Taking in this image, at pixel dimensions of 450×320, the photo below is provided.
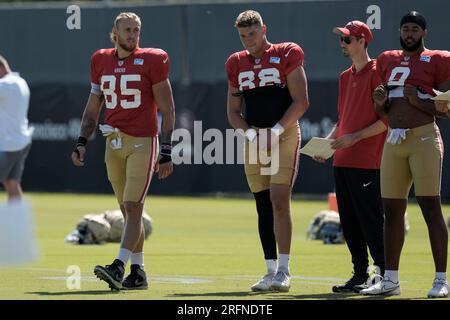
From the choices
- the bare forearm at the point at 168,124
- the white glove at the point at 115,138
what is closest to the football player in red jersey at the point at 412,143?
the bare forearm at the point at 168,124

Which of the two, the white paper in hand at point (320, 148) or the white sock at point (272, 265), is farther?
the white sock at point (272, 265)

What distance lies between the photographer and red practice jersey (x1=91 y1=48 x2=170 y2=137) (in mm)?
11477

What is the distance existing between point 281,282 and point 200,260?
12.2 ft

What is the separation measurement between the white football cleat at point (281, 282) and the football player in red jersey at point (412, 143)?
2.56 ft

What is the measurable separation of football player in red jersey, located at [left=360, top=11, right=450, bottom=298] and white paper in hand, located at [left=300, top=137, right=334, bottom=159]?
671 mm

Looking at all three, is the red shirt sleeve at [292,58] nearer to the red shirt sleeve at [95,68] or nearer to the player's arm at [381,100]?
the player's arm at [381,100]

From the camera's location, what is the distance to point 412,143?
10.6 m

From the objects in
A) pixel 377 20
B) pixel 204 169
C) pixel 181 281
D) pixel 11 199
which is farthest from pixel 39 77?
pixel 181 281

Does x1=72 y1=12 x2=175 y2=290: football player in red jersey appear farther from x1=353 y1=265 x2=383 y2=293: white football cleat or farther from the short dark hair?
the short dark hair

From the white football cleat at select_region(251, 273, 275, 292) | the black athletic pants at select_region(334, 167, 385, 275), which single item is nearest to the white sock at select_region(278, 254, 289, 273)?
the white football cleat at select_region(251, 273, 275, 292)

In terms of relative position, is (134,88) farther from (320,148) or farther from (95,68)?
(320,148)

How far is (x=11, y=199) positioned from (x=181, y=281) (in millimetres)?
4887

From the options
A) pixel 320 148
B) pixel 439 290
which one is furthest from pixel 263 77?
pixel 439 290

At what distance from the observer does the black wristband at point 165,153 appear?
11.4 metres
